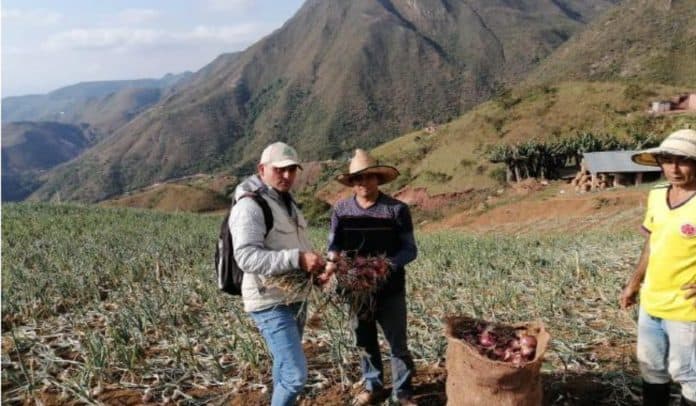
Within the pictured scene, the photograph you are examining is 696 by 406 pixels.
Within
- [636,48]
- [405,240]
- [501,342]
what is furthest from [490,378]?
[636,48]

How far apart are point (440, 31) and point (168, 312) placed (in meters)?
166

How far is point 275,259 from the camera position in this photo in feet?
9.21

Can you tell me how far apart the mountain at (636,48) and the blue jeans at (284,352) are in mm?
59749

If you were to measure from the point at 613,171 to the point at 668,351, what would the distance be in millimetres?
25647

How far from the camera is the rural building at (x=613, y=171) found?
26.1 meters

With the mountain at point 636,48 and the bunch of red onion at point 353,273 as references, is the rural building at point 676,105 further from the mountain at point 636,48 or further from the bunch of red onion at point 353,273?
the bunch of red onion at point 353,273

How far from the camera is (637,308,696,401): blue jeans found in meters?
2.83

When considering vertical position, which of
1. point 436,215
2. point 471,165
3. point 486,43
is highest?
point 486,43

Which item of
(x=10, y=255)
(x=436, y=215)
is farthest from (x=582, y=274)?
(x=436, y=215)

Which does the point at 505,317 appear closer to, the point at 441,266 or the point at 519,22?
the point at 441,266

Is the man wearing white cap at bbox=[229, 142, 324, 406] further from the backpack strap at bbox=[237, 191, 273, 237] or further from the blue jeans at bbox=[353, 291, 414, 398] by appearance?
the blue jeans at bbox=[353, 291, 414, 398]

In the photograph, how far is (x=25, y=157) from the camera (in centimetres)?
18975

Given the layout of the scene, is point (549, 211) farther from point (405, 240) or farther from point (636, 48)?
point (636, 48)

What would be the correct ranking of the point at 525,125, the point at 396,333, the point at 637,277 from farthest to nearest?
1. the point at 525,125
2. the point at 396,333
3. the point at 637,277
